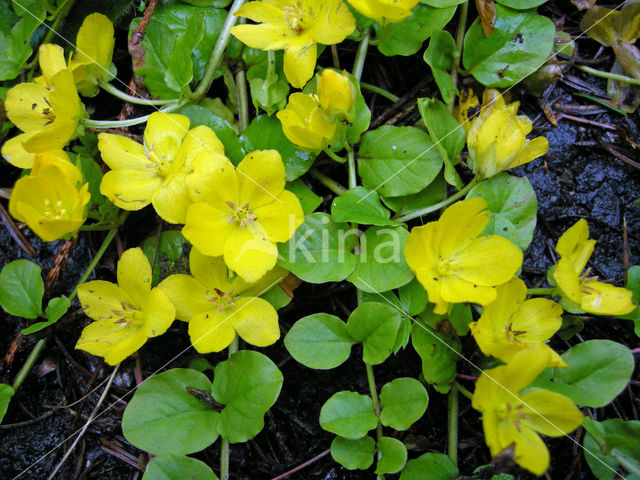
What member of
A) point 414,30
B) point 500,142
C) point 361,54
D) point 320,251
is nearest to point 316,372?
point 320,251

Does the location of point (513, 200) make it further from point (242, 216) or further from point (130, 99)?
point (130, 99)

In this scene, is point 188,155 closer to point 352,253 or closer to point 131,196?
point 131,196

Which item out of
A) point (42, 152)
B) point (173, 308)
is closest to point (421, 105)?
point (173, 308)

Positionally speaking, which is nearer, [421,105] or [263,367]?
[263,367]

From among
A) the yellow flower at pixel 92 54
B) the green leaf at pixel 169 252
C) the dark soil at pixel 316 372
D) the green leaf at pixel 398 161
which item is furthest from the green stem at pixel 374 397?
the yellow flower at pixel 92 54

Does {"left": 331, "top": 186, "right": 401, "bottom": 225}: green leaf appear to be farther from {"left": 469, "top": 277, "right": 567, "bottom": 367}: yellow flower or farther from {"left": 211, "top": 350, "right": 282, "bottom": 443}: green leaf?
{"left": 211, "top": 350, "right": 282, "bottom": 443}: green leaf

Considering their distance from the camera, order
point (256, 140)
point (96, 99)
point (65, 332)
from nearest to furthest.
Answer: point (256, 140) → point (65, 332) → point (96, 99)
